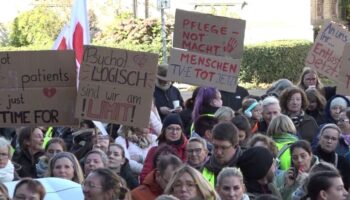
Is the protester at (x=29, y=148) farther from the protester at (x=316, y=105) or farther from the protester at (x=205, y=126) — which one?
the protester at (x=316, y=105)

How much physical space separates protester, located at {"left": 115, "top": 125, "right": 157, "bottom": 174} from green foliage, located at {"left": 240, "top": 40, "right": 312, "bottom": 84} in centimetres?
1609

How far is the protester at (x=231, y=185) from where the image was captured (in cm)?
608

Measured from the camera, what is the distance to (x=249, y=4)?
1188 inches

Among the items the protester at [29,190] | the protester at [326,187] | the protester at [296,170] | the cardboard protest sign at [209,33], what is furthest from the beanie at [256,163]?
the cardboard protest sign at [209,33]

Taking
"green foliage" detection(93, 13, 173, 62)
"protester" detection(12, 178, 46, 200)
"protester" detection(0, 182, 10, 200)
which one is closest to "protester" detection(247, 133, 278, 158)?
"protester" detection(12, 178, 46, 200)

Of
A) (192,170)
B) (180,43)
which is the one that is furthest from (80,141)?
(192,170)

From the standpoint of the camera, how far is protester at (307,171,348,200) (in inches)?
227

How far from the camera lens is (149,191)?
6.77 meters

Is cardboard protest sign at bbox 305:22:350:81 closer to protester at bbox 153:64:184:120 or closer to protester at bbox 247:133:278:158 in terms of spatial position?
protester at bbox 153:64:184:120

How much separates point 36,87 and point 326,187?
140 inches

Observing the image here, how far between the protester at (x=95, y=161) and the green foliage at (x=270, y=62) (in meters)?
17.7

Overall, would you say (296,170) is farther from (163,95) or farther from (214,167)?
(163,95)

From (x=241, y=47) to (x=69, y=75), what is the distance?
262cm

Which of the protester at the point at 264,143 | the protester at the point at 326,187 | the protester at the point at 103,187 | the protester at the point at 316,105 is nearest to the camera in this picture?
A: the protester at the point at 326,187
